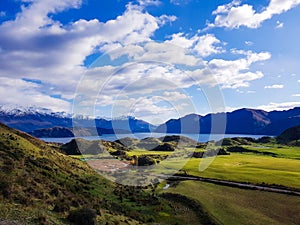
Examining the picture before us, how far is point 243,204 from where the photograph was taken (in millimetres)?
47969

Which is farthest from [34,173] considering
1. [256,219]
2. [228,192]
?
[228,192]

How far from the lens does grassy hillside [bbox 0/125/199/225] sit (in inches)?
983

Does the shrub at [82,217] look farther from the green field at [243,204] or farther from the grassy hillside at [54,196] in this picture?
the green field at [243,204]

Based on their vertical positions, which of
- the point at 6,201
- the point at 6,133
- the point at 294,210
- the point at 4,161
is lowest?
the point at 294,210

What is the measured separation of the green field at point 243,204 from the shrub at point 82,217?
20275 millimetres

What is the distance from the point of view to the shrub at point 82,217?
2542 cm

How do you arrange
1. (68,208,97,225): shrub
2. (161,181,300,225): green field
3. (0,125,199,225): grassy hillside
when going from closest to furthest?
(0,125,199,225): grassy hillside
(68,208,97,225): shrub
(161,181,300,225): green field

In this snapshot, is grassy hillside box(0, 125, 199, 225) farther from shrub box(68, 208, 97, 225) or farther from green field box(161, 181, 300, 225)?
green field box(161, 181, 300, 225)

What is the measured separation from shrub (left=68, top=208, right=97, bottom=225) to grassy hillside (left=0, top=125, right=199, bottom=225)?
25 centimetres

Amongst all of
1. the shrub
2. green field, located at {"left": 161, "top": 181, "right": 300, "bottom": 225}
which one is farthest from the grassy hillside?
green field, located at {"left": 161, "top": 181, "right": 300, "bottom": 225}

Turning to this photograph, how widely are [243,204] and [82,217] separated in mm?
31666

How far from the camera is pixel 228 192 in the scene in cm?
5728

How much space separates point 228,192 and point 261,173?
29.4 meters

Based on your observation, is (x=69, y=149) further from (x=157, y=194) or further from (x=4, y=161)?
(x=4, y=161)
